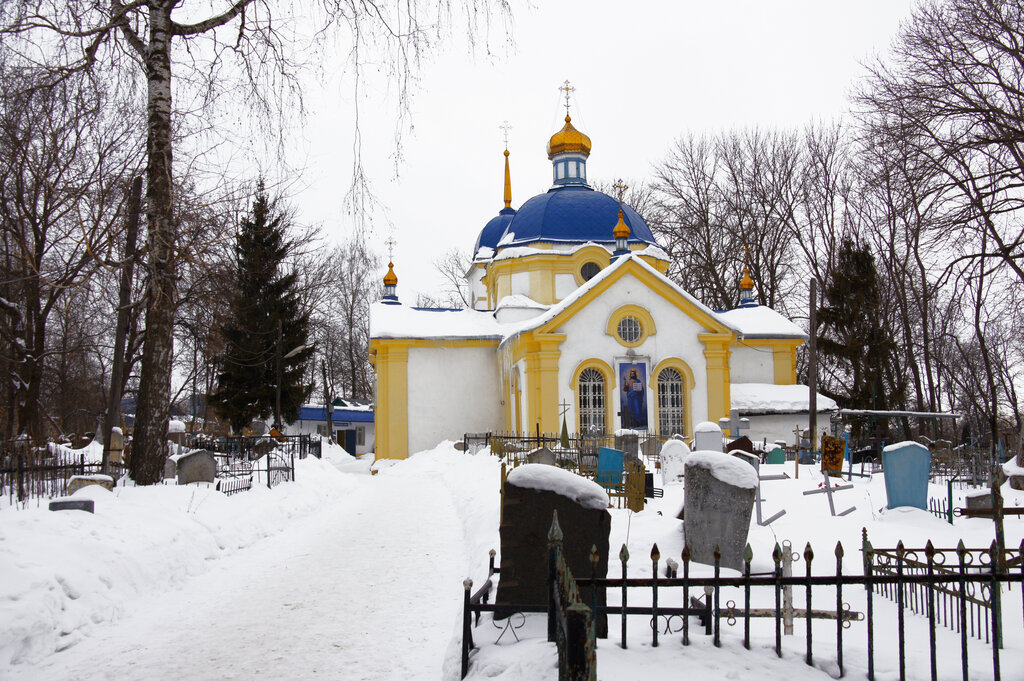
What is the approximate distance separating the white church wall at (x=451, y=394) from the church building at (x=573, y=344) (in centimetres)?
4

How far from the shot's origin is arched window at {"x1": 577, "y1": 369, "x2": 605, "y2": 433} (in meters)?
26.2

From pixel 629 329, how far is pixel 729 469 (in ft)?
62.4

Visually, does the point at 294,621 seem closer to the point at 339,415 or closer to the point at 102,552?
the point at 102,552

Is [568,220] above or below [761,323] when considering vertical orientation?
above

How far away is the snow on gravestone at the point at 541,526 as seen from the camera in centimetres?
568

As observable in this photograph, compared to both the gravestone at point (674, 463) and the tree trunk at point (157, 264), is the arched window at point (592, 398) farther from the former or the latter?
the tree trunk at point (157, 264)

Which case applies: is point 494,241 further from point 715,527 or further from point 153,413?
point 715,527

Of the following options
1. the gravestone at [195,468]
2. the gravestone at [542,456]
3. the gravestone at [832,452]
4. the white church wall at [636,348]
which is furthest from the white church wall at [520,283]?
the gravestone at [195,468]

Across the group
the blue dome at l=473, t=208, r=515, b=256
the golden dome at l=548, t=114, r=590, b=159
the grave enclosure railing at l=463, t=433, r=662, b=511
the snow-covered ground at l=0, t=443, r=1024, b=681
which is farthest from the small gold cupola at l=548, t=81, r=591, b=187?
the snow-covered ground at l=0, t=443, r=1024, b=681

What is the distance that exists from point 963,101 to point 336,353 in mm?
43389

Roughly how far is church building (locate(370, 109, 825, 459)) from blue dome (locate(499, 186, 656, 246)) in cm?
5

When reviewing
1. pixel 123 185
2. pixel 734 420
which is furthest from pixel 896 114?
pixel 123 185

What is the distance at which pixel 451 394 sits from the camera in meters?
A: 30.0

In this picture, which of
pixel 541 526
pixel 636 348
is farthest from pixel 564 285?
pixel 541 526
